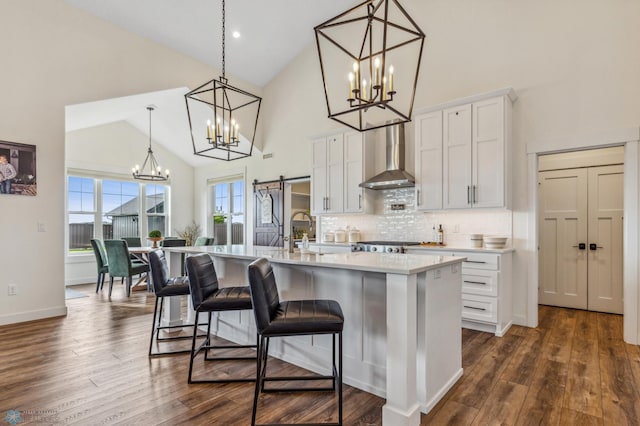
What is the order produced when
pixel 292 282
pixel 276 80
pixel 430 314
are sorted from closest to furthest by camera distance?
pixel 430 314, pixel 292 282, pixel 276 80

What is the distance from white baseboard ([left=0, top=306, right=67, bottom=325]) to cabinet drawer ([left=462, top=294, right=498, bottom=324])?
514 centimetres

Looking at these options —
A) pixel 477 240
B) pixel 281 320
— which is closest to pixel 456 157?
pixel 477 240

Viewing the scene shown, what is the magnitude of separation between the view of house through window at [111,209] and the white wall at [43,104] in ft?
9.34

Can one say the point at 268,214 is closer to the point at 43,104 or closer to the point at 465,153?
the point at 43,104

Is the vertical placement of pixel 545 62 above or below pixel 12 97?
above

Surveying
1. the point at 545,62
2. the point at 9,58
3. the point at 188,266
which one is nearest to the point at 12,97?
the point at 9,58

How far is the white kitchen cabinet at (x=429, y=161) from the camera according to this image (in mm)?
4352

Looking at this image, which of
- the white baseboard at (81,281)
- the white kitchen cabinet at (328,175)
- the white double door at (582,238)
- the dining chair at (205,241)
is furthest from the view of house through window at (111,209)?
the white double door at (582,238)

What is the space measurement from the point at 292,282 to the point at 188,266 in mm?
859

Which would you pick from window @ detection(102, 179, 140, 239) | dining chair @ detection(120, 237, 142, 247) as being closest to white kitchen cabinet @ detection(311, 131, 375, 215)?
dining chair @ detection(120, 237, 142, 247)

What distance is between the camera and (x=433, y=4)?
4.71 metres

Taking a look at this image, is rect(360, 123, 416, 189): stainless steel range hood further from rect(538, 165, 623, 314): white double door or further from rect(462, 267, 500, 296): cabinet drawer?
rect(538, 165, 623, 314): white double door

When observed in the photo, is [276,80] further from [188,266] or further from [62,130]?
[188,266]

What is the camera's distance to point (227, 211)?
820 cm
